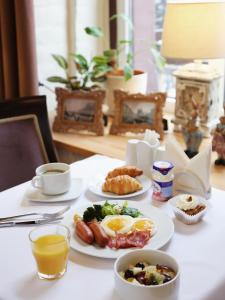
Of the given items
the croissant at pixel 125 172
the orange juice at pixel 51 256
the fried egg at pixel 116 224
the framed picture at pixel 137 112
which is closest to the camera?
the orange juice at pixel 51 256

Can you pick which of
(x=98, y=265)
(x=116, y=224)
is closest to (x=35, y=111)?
(x=116, y=224)

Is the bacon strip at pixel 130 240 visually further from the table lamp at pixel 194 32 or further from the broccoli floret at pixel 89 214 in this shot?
the table lamp at pixel 194 32

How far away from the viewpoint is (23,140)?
1.85 m

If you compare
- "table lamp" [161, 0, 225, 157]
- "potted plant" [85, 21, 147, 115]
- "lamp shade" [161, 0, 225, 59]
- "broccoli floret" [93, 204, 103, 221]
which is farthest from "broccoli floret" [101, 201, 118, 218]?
"potted plant" [85, 21, 147, 115]

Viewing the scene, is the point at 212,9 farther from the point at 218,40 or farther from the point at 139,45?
the point at 139,45

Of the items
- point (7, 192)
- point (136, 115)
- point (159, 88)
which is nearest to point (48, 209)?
point (7, 192)

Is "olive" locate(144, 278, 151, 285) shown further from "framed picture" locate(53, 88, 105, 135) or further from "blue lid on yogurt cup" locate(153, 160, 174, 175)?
"framed picture" locate(53, 88, 105, 135)

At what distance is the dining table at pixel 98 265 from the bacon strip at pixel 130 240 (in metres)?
0.05

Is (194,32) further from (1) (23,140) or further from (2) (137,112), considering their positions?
(1) (23,140)

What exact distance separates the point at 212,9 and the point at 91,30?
66cm

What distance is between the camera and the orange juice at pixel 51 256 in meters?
0.96

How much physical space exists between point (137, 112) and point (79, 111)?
0.28 metres

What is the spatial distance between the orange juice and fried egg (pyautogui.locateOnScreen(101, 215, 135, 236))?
145 millimetres

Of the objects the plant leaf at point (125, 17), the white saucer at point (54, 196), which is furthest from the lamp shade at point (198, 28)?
the white saucer at point (54, 196)
